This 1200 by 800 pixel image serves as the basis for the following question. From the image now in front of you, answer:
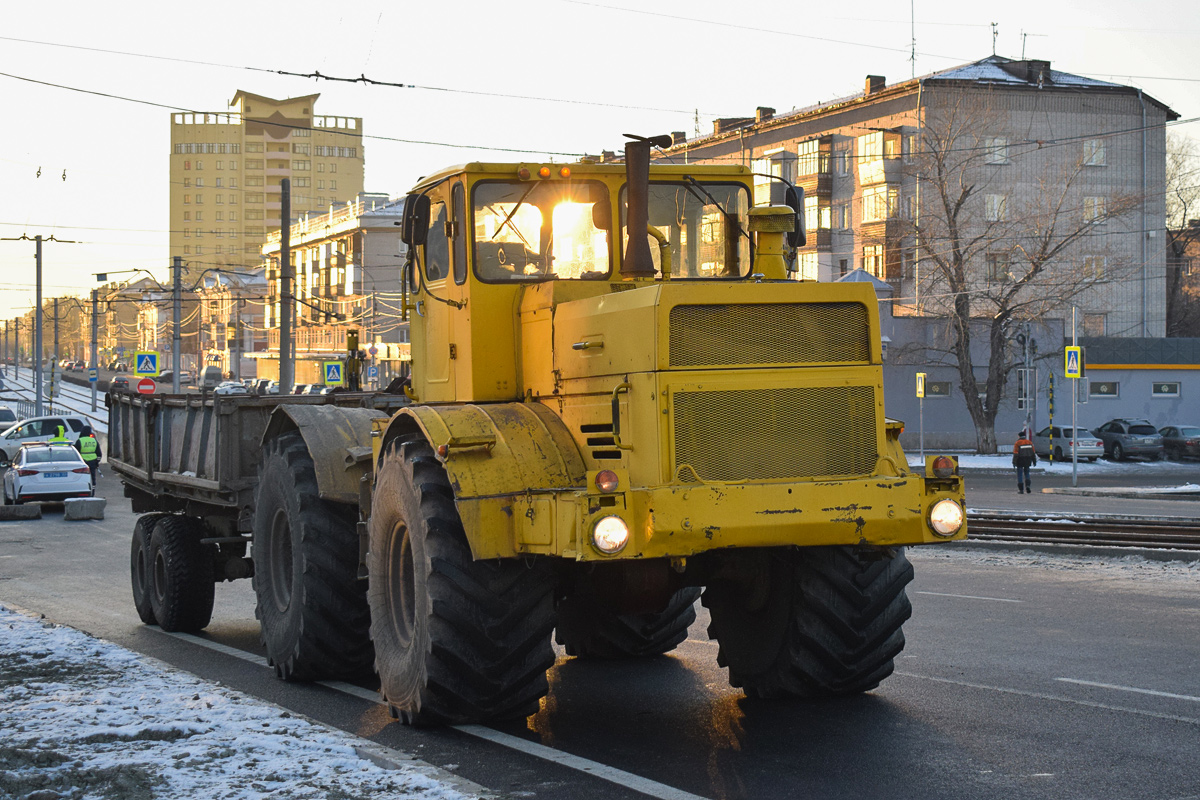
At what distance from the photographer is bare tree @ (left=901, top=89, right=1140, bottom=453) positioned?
169 ft

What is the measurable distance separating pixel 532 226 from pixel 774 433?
231cm

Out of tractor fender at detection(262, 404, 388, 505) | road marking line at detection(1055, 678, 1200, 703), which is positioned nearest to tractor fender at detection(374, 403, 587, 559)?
tractor fender at detection(262, 404, 388, 505)

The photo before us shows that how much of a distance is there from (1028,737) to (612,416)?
116 inches

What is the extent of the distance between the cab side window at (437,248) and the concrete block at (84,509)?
21.4 meters

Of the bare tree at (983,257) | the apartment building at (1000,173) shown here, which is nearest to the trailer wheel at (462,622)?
the bare tree at (983,257)

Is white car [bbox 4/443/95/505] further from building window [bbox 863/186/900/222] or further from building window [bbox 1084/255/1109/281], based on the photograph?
building window [bbox 863/186/900/222]

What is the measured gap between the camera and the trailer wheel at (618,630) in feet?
36.5

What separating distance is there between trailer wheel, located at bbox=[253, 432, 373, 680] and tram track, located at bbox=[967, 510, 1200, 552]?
12736 mm

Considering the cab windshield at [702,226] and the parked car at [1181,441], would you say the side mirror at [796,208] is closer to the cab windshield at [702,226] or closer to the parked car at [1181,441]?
the cab windshield at [702,226]

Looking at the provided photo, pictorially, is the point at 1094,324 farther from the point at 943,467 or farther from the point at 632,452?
the point at 632,452

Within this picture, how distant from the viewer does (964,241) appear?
53156 mm

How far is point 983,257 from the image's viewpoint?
56094mm

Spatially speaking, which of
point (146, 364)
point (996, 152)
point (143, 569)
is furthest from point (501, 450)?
point (996, 152)

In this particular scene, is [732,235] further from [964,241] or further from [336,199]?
[336,199]
